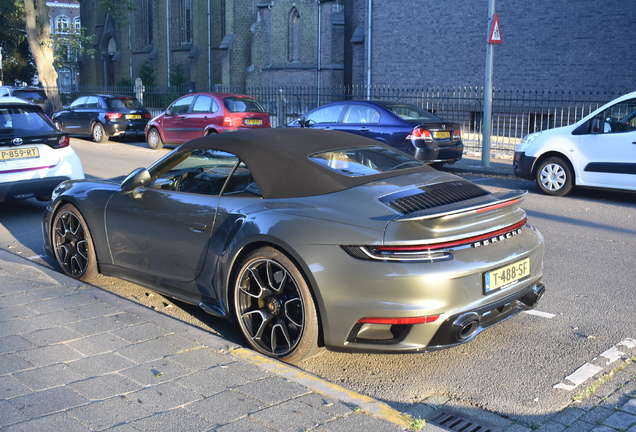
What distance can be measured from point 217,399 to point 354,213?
1.29 meters

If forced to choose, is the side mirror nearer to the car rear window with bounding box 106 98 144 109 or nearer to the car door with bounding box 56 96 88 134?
the car rear window with bounding box 106 98 144 109

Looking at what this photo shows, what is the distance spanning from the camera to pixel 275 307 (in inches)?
157

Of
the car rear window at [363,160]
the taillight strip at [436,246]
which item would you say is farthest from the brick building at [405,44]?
the taillight strip at [436,246]

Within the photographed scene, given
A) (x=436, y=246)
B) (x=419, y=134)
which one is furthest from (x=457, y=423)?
(x=419, y=134)

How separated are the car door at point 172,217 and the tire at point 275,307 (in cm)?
49

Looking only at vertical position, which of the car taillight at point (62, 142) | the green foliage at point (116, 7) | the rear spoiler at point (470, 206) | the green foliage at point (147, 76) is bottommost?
the rear spoiler at point (470, 206)

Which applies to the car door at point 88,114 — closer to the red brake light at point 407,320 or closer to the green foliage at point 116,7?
the green foliage at point 116,7

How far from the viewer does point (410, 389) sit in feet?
12.2

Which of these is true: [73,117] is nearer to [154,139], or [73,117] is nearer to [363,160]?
[154,139]

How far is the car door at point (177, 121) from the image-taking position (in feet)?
59.1

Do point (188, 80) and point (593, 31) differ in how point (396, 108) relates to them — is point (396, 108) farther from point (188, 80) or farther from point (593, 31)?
point (188, 80)

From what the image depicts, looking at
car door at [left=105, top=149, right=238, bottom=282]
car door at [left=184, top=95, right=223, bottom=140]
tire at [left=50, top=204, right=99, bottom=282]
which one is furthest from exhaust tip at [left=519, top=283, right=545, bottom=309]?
car door at [left=184, top=95, right=223, bottom=140]

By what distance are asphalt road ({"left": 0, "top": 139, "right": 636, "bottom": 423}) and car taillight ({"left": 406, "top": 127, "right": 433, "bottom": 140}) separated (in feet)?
18.0

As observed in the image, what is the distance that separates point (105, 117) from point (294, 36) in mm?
15432
